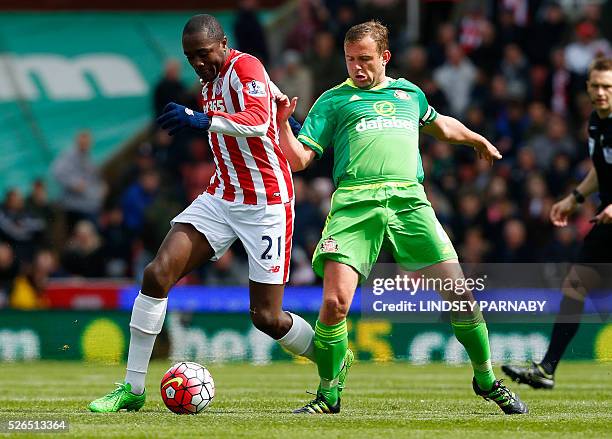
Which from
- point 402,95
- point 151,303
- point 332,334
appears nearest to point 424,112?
point 402,95

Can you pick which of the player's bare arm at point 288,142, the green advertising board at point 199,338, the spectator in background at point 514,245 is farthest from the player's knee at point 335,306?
the spectator in background at point 514,245

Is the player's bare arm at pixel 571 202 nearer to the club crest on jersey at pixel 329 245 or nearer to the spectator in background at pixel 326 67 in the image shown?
the club crest on jersey at pixel 329 245

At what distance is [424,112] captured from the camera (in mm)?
8742

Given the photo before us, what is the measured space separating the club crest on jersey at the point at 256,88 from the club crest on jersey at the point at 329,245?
3.33 ft

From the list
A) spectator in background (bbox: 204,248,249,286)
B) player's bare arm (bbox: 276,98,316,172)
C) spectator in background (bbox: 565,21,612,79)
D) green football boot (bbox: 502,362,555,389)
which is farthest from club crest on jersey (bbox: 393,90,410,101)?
spectator in background (bbox: 565,21,612,79)

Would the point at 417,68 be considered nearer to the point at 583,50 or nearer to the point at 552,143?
the point at 552,143

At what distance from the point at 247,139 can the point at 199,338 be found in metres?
6.70

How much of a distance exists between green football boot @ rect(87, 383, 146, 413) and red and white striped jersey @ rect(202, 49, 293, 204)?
4.64 ft

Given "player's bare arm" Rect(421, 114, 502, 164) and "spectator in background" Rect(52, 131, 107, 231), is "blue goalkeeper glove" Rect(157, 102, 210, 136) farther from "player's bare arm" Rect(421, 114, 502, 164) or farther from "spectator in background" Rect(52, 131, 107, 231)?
"spectator in background" Rect(52, 131, 107, 231)

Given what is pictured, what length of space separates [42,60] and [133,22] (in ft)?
5.41

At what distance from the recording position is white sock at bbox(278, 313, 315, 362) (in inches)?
346

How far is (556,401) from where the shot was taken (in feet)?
31.3

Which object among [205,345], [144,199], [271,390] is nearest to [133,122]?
[144,199]

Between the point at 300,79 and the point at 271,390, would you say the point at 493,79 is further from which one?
the point at 271,390
